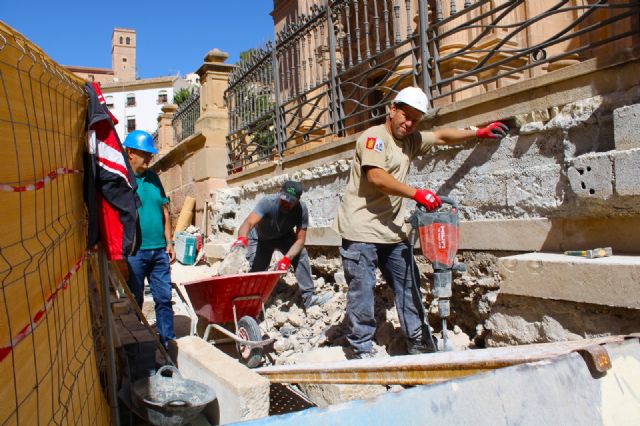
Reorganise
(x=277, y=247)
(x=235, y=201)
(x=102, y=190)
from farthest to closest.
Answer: (x=235, y=201) → (x=277, y=247) → (x=102, y=190)

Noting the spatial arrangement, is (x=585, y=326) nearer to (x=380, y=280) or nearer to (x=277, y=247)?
(x=380, y=280)

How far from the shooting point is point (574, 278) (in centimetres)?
292

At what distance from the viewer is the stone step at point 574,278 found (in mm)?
2662

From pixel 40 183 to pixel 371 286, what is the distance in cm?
252

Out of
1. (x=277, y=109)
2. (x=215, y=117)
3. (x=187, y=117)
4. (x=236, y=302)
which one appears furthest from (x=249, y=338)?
(x=187, y=117)

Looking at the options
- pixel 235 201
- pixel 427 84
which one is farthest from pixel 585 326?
pixel 235 201

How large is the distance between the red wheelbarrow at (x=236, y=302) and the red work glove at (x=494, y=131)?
2.04 metres

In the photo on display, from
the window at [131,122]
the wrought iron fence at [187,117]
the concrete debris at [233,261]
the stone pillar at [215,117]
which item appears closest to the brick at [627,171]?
the concrete debris at [233,261]

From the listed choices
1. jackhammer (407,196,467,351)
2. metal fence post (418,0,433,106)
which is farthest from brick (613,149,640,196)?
metal fence post (418,0,433,106)

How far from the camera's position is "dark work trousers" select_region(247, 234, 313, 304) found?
5656 mm

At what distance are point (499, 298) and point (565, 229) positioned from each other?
2.04 ft

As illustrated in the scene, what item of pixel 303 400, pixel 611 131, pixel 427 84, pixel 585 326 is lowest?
pixel 303 400

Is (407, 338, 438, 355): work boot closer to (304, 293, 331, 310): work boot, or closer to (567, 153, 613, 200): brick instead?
(567, 153, 613, 200): brick

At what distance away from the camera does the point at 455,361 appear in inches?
76.4
